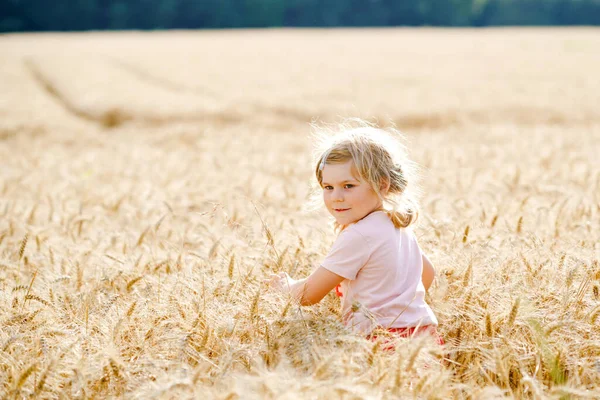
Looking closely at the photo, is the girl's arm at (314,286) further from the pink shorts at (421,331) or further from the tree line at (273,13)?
the tree line at (273,13)

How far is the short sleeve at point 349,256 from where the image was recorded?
2.50m

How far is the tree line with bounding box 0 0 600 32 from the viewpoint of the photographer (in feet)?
216

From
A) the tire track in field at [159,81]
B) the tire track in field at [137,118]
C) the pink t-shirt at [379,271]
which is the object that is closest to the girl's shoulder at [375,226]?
the pink t-shirt at [379,271]

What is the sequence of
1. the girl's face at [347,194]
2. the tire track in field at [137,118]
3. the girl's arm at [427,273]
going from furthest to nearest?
1. the tire track in field at [137,118]
2. the girl's arm at [427,273]
3. the girl's face at [347,194]

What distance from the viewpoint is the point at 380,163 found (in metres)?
2.52

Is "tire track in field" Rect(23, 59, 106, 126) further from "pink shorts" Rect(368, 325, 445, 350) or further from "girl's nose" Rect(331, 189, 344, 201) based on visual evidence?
"pink shorts" Rect(368, 325, 445, 350)

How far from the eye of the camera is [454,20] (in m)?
68.3

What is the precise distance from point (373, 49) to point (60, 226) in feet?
97.8

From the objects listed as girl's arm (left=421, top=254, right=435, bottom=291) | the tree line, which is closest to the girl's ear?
girl's arm (left=421, top=254, right=435, bottom=291)

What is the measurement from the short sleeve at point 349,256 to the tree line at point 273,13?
7055cm

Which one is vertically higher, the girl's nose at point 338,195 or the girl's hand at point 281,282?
the girl's nose at point 338,195

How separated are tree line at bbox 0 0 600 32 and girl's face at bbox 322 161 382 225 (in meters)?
70.4

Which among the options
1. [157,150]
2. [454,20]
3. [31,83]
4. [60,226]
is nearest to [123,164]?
[157,150]

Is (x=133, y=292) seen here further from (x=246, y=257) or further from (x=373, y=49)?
(x=373, y=49)
